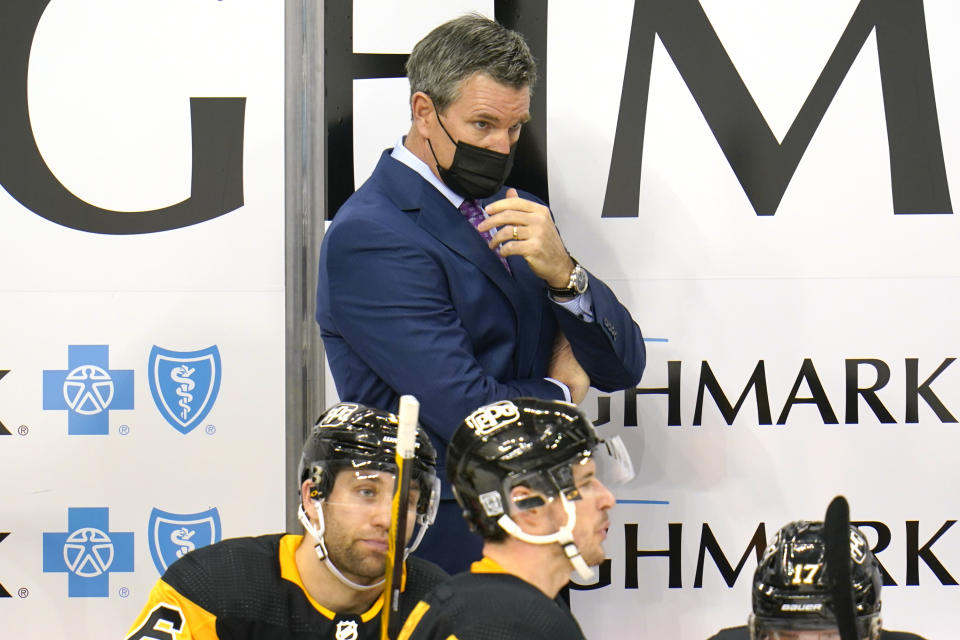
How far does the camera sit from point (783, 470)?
320 cm

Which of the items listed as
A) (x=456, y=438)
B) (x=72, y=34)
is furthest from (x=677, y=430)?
(x=72, y=34)

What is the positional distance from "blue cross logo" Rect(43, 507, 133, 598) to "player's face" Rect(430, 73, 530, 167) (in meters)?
1.43

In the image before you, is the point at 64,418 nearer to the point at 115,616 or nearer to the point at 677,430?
the point at 115,616

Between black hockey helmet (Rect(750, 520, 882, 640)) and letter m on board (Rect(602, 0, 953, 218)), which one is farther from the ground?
letter m on board (Rect(602, 0, 953, 218))

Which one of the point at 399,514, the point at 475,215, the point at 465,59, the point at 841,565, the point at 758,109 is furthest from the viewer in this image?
the point at 758,109

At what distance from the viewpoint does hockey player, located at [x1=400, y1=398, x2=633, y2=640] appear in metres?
1.86

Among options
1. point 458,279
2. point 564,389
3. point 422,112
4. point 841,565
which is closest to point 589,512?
point 841,565

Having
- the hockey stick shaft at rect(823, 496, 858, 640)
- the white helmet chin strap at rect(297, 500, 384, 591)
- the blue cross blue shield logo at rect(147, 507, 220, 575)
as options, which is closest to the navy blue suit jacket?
the white helmet chin strap at rect(297, 500, 384, 591)

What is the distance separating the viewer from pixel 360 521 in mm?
2297

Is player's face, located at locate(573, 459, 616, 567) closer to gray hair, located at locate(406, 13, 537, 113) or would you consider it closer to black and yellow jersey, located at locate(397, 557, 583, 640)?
black and yellow jersey, located at locate(397, 557, 583, 640)

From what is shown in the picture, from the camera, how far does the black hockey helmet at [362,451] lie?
7.52ft

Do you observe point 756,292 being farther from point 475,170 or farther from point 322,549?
point 322,549

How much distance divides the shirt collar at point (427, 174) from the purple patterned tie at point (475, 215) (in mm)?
32

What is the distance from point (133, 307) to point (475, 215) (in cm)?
106
